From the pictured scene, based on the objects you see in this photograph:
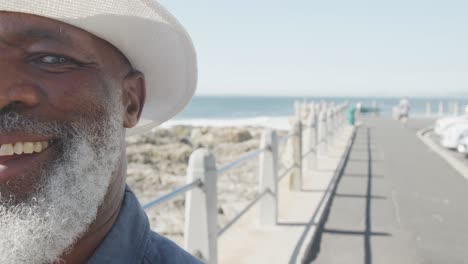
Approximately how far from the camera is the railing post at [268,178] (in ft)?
22.5

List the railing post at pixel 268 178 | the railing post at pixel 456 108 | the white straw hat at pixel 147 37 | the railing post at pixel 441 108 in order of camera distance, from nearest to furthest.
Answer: the white straw hat at pixel 147 37 < the railing post at pixel 268 178 < the railing post at pixel 456 108 < the railing post at pixel 441 108

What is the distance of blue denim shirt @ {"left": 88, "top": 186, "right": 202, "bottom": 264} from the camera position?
139 centimetres

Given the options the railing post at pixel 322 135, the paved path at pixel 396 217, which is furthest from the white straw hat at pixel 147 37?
the railing post at pixel 322 135

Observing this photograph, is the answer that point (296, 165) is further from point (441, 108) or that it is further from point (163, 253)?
point (441, 108)

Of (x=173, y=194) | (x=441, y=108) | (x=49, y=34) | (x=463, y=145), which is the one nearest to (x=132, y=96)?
A: (x=49, y=34)

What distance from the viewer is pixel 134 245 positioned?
4.68 feet

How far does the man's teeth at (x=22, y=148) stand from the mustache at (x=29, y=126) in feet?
0.09

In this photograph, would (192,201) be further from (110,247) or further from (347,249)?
(347,249)

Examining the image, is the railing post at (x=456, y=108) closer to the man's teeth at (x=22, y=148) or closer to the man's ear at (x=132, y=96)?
the man's ear at (x=132, y=96)

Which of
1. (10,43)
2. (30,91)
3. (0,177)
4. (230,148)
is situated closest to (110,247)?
(0,177)

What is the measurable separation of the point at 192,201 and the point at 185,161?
799 inches

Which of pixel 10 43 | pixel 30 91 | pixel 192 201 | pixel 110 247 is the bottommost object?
pixel 192 201

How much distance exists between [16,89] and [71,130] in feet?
0.55

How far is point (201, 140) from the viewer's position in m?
32.3
